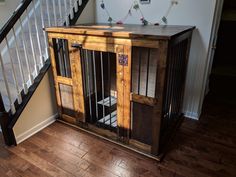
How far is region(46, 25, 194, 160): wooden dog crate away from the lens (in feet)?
Answer: 5.45

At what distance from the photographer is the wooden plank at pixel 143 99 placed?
1718mm

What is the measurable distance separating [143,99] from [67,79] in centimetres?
98

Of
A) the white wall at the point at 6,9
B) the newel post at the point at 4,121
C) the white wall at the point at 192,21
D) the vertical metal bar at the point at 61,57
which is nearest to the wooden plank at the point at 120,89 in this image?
the vertical metal bar at the point at 61,57

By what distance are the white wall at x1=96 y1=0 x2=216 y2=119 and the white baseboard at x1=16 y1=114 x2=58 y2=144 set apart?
166 centimetres

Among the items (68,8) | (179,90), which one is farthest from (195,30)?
(68,8)

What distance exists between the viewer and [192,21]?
220 centimetres

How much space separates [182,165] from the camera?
70.7 inches

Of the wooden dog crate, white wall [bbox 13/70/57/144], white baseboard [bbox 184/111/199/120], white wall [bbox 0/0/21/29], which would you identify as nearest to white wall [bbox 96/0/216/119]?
white baseboard [bbox 184/111/199/120]

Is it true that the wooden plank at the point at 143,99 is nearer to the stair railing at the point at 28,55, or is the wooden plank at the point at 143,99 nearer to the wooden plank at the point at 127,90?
the wooden plank at the point at 127,90

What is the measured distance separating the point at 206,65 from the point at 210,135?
0.83 metres

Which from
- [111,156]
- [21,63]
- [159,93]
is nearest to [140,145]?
[111,156]

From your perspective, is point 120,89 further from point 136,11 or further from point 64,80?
point 136,11

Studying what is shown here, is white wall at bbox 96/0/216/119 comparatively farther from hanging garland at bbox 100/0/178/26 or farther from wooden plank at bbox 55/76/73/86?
wooden plank at bbox 55/76/73/86

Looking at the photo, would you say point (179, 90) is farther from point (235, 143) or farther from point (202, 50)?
point (235, 143)
